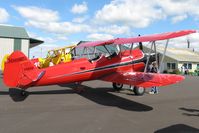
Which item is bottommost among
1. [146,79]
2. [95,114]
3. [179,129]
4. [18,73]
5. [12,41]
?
[179,129]

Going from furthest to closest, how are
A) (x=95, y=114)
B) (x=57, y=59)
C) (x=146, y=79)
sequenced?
(x=57, y=59)
(x=146, y=79)
(x=95, y=114)

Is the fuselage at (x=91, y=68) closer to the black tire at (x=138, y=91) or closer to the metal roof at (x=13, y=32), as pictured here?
the black tire at (x=138, y=91)

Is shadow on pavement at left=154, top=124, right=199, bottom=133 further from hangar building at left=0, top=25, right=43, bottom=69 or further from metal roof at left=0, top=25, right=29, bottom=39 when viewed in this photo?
metal roof at left=0, top=25, right=29, bottom=39

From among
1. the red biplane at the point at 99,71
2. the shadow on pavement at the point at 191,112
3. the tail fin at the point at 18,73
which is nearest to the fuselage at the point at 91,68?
the red biplane at the point at 99,71

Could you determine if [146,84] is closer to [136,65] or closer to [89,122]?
[89,122]

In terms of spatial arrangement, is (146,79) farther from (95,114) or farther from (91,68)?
(91,68)

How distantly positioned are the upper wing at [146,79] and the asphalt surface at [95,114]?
0.80 m

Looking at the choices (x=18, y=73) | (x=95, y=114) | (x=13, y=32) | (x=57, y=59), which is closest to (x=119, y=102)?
(x=95, y=114)

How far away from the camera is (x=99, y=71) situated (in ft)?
43.3

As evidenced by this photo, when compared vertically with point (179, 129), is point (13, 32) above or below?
above

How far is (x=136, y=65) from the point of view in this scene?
1417cm

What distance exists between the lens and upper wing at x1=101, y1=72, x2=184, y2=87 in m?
9.98

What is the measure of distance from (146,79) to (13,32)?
135 feet

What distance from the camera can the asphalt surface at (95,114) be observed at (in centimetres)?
726
